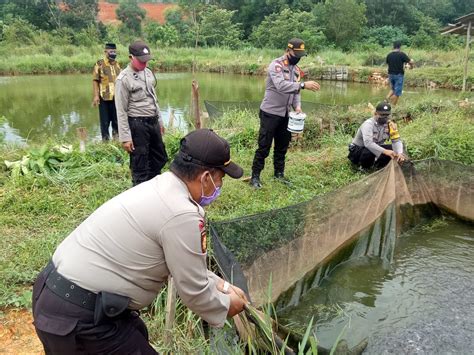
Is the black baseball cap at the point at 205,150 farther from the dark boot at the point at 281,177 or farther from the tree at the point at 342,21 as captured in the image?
the tree at the point at 342,21

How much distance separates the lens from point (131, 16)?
3656cm

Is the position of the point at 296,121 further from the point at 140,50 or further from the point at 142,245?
the point at 142,245

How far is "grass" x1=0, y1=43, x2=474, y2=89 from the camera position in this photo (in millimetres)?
18391

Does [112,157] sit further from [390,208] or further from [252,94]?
[252,94]

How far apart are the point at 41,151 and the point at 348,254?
3.71 meters

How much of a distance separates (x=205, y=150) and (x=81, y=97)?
42.6 ft

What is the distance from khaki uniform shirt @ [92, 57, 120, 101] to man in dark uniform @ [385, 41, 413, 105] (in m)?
6.06

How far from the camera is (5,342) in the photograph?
2611 millimetres

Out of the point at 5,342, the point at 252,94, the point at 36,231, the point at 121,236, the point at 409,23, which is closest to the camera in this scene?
the point at 121,236

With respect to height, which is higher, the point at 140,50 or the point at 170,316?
the point at 140,50

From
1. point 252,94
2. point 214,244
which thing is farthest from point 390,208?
point 252,94

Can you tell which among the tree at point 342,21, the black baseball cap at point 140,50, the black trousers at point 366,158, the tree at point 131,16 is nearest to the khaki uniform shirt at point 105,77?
the black baseball cap at point 140,50

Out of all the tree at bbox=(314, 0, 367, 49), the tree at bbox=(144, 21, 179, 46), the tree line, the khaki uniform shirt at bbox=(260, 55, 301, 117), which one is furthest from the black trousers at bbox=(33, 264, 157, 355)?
the tree at bbox=(314, 0, 367, 49)

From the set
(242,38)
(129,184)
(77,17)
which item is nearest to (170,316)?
(129,184)
